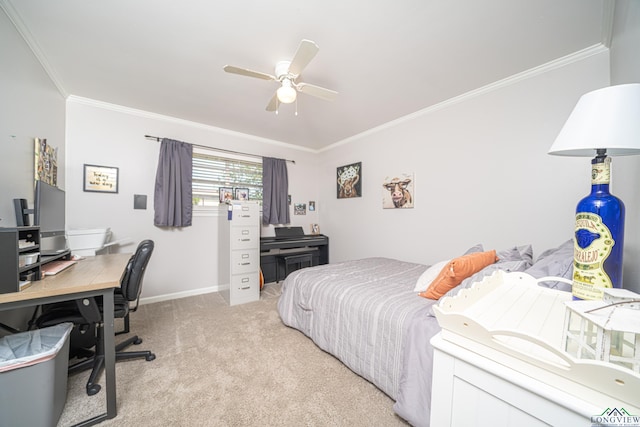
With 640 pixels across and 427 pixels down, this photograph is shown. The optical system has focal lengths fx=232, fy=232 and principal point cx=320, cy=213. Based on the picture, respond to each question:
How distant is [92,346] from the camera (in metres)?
1.90

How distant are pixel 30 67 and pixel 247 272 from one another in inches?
106

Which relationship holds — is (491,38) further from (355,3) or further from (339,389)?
(339,389)

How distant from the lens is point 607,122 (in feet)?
2.16

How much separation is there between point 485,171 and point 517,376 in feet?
7.88

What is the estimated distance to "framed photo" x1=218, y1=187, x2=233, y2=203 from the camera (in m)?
3.64

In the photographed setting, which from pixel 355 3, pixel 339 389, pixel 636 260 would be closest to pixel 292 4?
pixel 355 3

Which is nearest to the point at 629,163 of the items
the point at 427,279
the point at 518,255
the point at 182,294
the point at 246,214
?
the point at 518,255

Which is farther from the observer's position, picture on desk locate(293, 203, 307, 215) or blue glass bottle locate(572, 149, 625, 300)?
picture on desk locate(293, 203, 307, 215)

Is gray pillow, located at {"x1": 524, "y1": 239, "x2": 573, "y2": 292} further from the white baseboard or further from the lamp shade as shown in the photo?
the white baseboard

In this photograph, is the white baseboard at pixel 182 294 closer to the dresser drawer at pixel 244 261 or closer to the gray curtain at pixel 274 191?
the dresser drawer at pixel 244 261

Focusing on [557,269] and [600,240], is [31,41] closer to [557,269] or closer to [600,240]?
[600,240]

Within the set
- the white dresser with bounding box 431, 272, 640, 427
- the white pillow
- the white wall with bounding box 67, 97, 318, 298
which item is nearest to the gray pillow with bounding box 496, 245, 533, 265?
the white pillow

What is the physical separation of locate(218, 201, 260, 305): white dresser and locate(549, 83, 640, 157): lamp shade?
2989 millimetres

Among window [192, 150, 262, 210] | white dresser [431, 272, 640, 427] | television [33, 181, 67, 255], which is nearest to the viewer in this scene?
white dresser [431, 272, 640, 427]
